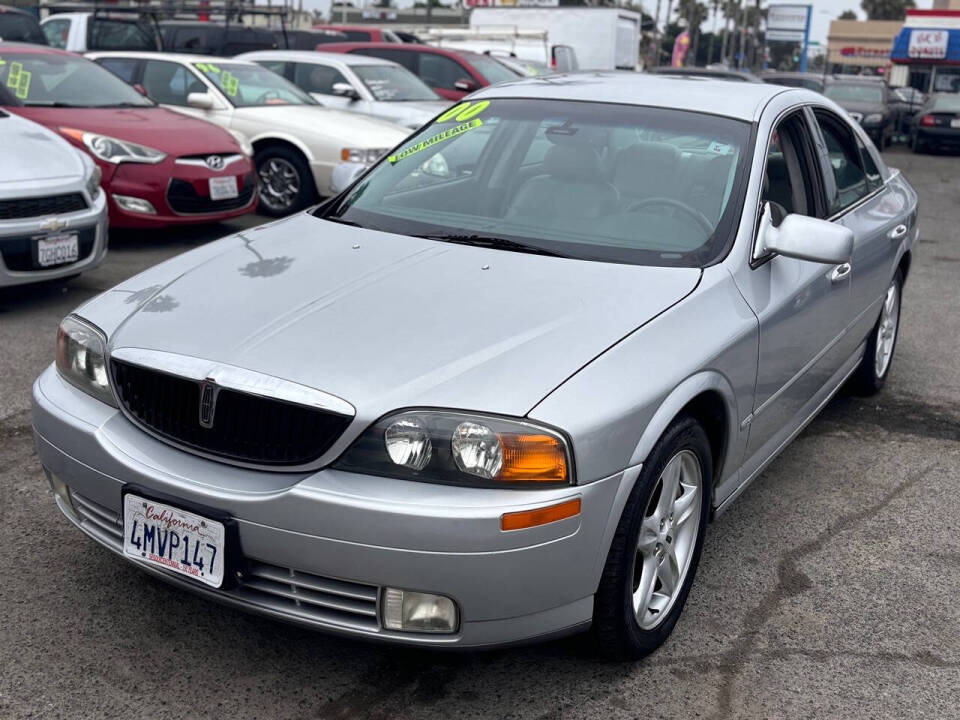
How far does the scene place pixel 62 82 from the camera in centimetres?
849

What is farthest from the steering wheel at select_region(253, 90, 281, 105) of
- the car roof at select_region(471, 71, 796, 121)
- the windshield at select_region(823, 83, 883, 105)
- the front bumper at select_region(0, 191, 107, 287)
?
the windshield at select_region(823, 83, 883, 105)

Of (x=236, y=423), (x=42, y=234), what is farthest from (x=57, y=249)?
(x=236, y=423)

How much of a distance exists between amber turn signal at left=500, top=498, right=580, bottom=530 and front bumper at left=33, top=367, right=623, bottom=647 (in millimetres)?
14

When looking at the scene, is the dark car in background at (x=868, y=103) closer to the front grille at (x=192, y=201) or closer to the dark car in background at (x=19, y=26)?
the dark car in background at (x=19, y=26)

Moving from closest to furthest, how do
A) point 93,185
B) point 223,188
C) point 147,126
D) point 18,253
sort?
point 18,253, point 93,185, point 147,126, point 223,188

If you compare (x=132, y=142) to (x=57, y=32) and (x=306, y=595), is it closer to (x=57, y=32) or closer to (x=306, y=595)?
(x=306, y=595)

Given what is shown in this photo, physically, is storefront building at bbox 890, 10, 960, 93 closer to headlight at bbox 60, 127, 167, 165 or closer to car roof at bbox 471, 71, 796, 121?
headlight at bbox 60, 127, 167, 165

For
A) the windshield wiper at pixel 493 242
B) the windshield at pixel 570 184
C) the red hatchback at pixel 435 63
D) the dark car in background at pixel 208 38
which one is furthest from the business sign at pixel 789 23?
the windshield wiper at pixel 493 242

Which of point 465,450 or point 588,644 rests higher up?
point 465,450

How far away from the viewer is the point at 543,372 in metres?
2.58

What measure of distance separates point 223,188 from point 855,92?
19027 mm

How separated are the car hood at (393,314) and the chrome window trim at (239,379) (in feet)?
0.08

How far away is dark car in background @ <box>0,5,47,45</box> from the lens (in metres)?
13.3

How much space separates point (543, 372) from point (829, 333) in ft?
6.07
